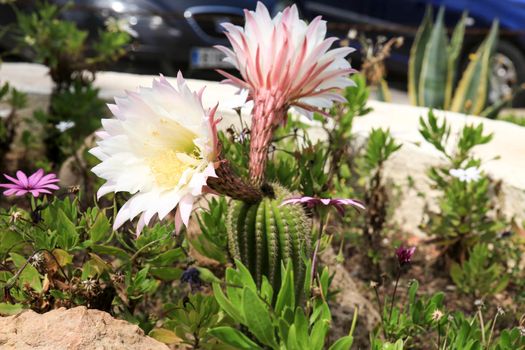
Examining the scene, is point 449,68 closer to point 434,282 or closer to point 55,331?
point 434,282

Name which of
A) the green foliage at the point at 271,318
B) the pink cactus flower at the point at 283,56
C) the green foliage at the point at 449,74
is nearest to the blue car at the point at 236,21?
the green foliage at the point at 449,74

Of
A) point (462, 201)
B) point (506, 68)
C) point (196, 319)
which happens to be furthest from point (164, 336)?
point (506, 68)

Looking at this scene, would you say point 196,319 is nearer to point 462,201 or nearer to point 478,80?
point 462,201

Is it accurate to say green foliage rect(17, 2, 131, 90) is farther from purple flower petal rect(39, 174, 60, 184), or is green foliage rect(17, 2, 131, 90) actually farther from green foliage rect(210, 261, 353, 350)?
green foliage rect(210, 261, 353, 350)

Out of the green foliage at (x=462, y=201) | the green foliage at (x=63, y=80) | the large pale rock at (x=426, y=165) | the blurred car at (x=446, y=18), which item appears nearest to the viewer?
the green foliage at (x=462, y=201)

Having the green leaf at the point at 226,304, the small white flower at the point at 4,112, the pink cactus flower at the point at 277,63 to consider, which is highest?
the pink cactus flower at the point at 277,63

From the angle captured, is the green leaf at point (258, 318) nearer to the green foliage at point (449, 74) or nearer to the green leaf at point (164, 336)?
the green leaf at point (164, 336)

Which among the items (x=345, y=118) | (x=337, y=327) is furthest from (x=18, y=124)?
(x=337, y=327)
